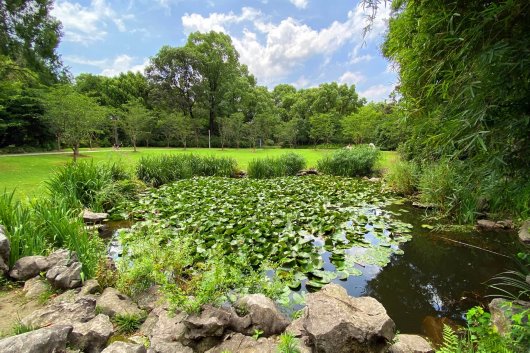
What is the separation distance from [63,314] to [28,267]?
122 cm

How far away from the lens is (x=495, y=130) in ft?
5.62

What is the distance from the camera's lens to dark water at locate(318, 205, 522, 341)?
9.37ft

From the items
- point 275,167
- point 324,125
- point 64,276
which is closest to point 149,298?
point 64,276

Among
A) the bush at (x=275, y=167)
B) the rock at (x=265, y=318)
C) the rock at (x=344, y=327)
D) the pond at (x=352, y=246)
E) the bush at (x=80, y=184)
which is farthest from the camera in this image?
the bush at (x=275, y=167)

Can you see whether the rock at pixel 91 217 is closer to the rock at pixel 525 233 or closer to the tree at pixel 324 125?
the rock at pixel 525 233

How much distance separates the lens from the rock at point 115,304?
89.2 inches

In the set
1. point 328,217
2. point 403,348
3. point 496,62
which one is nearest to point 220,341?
point 403,348

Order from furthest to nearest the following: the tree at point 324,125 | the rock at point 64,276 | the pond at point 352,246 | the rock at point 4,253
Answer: the tree at point 324,125 → the pond at point 352,246 → the rock at point 4,253 → the rock at point 64,276

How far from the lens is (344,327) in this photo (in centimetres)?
179

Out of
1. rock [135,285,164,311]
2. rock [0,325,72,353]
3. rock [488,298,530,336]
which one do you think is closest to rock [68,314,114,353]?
rock [0,325,72,353]

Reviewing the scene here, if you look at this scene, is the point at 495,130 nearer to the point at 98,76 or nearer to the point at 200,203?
the point at 200,203

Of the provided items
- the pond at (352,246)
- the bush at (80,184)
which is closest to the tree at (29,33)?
the bush at (80,184)

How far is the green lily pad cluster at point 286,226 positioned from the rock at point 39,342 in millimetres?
1787

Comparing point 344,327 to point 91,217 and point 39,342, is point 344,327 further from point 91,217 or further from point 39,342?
point 91,217
